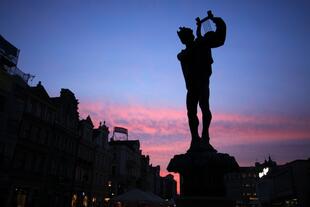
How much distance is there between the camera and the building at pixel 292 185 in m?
58.3

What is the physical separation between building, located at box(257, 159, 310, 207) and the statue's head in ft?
194

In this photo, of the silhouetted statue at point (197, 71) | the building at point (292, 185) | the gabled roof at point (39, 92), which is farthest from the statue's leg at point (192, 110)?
the building at point (292, 185)

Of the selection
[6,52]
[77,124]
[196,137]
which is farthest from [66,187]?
[196,137]

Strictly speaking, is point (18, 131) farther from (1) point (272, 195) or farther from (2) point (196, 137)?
(1) point (272, 195)

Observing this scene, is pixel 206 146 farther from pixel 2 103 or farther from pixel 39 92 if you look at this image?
pixel 39 92

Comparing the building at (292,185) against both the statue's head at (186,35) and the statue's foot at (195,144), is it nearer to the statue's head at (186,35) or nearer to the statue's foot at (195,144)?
the statue's foot at (195,144)

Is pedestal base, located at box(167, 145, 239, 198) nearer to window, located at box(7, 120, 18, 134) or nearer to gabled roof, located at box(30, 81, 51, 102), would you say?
window, located at box(7, 120, 18, 134)

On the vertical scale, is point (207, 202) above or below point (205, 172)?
below

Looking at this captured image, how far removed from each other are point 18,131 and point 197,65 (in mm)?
32731

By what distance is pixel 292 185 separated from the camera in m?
61.2

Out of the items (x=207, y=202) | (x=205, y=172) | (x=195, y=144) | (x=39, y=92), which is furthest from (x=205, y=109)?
(x=39, y=92)

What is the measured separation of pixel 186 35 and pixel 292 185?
62.7 meters

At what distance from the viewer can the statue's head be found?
6727 mm

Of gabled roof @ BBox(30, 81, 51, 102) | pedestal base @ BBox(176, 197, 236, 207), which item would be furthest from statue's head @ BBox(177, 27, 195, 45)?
gabled roof @ BBox(30, 81, 51, 102)
